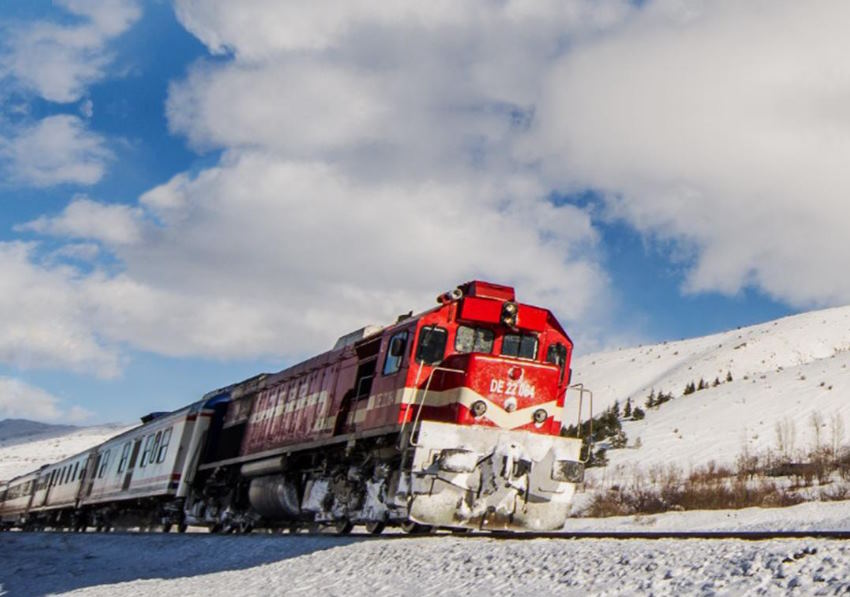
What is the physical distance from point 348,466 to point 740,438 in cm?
3110

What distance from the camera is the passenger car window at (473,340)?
45.6 feet

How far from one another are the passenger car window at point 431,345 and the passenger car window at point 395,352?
383 mm

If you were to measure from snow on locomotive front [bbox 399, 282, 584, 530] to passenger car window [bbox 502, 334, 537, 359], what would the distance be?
0.02m

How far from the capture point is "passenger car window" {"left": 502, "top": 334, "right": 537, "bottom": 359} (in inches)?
560

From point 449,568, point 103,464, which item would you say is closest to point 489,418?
point 449,568

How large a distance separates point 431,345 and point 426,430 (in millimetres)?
1842

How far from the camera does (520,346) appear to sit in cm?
1437

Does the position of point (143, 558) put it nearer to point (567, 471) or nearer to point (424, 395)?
point (424, 395)

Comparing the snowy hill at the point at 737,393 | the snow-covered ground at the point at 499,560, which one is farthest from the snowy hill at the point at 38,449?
the snow-covered ground at the point at 499,560

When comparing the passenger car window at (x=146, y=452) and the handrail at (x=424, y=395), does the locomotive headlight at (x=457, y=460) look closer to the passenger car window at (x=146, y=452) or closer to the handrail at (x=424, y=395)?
the handrail at (x=424, y=395)

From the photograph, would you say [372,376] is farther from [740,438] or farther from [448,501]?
[740,438]

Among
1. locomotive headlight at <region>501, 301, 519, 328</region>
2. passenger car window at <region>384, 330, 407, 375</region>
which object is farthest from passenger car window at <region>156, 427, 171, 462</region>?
locomotive headlight at <region>501, 301, 519, 328</region>

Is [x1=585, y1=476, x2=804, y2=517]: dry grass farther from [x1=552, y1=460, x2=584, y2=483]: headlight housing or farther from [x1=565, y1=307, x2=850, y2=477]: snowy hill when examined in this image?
[x1=552, y1=460, x2=584, y2=483]: headlight housing

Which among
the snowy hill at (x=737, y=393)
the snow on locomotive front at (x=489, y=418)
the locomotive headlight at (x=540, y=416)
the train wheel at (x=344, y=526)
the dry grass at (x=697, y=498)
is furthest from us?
the snowy hill at (x=737, y=393)
